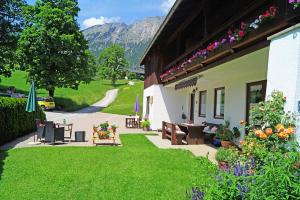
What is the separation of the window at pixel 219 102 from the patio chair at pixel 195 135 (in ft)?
4.06

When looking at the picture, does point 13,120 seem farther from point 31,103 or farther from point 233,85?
point 233,85

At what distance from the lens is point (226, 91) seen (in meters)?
13.6

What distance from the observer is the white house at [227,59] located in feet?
17.2

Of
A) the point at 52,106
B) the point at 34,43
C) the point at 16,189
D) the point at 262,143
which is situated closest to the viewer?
the point at 262,143

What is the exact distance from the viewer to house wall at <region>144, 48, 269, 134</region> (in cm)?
845

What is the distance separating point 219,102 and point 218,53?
273 inches

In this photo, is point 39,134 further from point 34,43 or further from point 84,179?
point 34,43

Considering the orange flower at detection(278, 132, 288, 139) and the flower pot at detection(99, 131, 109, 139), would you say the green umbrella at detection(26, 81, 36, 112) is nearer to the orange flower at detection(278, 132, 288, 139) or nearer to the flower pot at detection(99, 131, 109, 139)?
the flower pot at detection(99, 131, 109, 139)

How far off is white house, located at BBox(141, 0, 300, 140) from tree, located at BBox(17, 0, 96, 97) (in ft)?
61.6

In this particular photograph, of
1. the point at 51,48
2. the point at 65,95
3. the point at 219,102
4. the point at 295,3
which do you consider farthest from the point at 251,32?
the point at 65,95

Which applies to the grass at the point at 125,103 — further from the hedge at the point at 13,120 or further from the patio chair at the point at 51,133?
the patio chair at the point at 51,133

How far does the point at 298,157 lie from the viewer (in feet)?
10.2

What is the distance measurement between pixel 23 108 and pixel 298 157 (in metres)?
14.6

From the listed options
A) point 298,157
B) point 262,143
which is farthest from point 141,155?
point 298,157
